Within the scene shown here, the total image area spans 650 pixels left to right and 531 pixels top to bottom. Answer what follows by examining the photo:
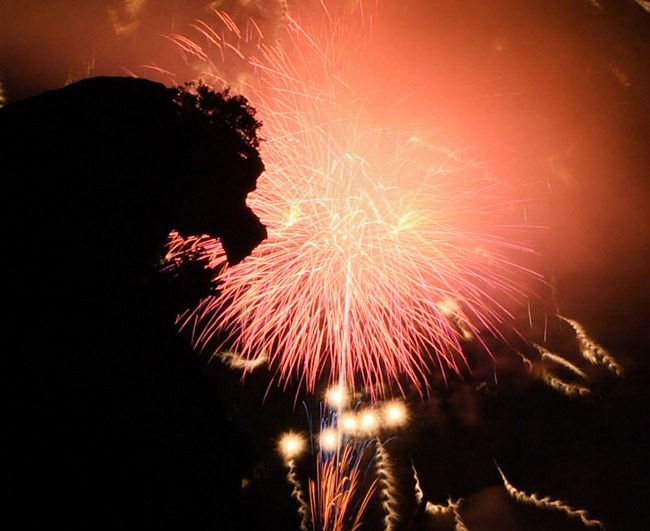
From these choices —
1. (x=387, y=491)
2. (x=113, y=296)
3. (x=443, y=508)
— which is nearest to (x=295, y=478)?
(x=387, y=491)

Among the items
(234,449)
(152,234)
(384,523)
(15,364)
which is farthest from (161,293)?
(384,523)

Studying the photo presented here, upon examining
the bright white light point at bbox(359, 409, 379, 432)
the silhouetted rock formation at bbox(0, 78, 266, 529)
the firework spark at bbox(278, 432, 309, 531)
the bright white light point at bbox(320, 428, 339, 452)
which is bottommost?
the firework spark at bbox(278, 432, 309, 531)

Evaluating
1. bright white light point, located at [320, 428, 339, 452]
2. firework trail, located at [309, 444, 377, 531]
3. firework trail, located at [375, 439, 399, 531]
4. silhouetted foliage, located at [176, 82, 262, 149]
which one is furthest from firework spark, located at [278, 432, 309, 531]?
silhouetted foliage, located at [176, 82, 262, 149]

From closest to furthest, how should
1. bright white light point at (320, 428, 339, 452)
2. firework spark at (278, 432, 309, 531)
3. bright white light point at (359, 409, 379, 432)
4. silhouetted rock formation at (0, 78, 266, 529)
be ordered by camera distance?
silhouetted rock formation at (0, 78, 266, 529), bright white light point at (320, 428, 339, 452), bright white light point at (359, 409, 379, 432), firework spark at (278, 432, 309, 531)

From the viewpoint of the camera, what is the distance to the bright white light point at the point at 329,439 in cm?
999

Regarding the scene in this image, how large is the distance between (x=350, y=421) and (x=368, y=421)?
438 millimetres

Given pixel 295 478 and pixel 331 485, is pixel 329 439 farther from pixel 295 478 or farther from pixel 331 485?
pixel 295 478

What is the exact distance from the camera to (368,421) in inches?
450

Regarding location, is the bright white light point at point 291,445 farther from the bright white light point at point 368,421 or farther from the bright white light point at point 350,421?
the bright white light point at point 368,421

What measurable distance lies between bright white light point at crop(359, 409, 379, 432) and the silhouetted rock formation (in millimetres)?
7419

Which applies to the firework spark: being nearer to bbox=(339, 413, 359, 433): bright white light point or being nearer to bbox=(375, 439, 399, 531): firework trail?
bbox=(339, 413, 359, 433): bright white light point

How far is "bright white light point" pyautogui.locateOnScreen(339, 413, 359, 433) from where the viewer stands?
11289mm

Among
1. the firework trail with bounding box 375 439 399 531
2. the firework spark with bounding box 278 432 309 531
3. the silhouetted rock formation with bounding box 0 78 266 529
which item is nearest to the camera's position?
the silhouetted rock formation with bounding box 0 78 266 529

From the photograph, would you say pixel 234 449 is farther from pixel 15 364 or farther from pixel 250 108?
pixel 250 108
